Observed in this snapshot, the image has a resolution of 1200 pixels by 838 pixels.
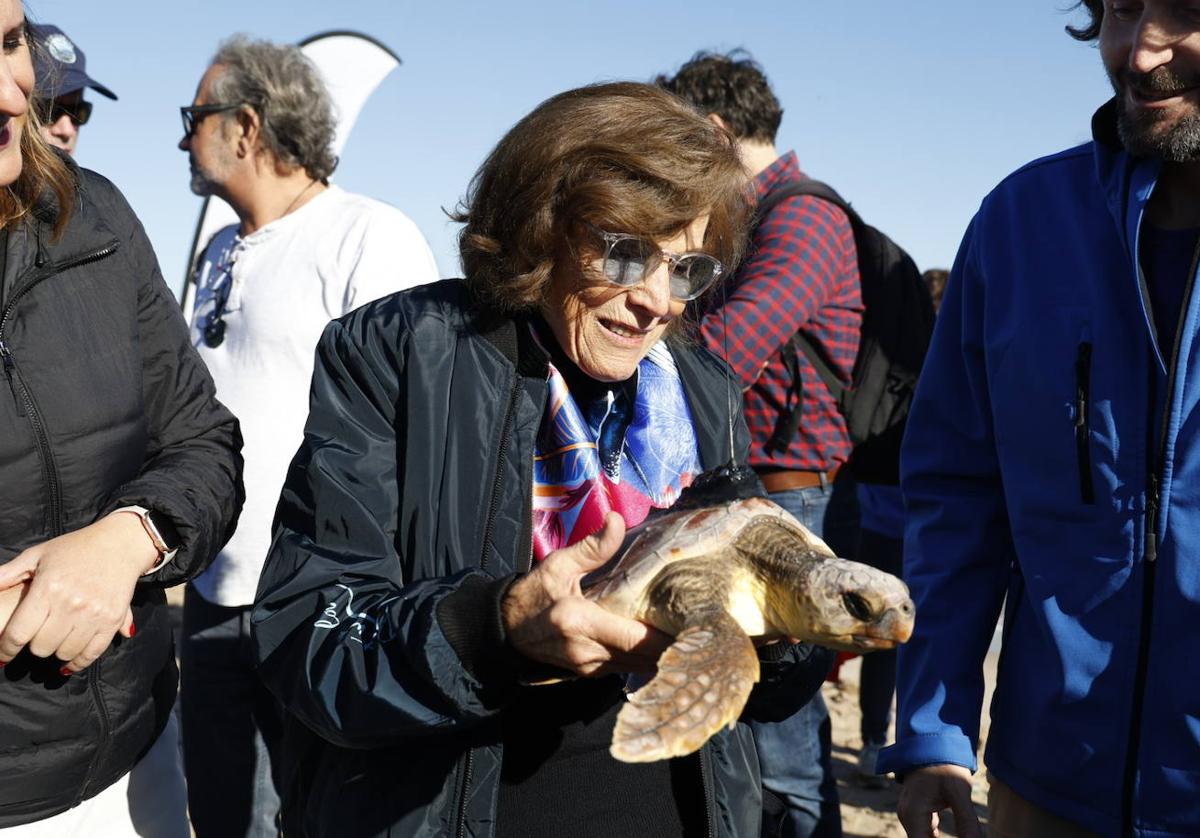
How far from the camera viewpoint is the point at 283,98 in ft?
12.1

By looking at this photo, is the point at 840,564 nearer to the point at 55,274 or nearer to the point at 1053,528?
the point at 1053,528

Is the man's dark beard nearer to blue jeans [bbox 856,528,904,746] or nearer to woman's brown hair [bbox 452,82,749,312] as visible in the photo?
woman's brown hair [bbox 452,82,749,312]

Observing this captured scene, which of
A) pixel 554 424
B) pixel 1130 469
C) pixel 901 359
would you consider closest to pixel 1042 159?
pixel 1130 469

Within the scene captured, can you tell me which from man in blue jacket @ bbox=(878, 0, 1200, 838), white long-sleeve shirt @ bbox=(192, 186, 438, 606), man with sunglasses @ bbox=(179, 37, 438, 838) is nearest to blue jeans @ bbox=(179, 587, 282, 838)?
man with sunglasses @ bbox=(179, 37, 438, 838)

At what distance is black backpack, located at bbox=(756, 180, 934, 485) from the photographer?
3.50m

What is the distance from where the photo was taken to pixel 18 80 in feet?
5.94

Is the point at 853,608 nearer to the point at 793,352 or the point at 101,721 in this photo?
the point at 101,721

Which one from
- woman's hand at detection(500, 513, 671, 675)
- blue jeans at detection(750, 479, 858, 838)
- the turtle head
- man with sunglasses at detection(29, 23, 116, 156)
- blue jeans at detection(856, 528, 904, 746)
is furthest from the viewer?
blue jeans at detection(856, 528, 904, 746)

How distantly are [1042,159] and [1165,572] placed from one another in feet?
2.68

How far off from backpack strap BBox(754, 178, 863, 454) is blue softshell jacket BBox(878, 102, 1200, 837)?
4.12 feet

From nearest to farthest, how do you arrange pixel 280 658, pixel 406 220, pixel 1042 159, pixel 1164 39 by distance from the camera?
pixel 280 658 < pixel 1164 39 < pixel 1042 159 < pixel 406 220

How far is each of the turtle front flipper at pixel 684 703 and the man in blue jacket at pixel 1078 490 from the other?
28.1 inches

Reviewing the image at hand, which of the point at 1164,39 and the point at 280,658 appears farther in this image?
the point at 1164,39

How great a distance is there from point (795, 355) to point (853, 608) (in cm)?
193
